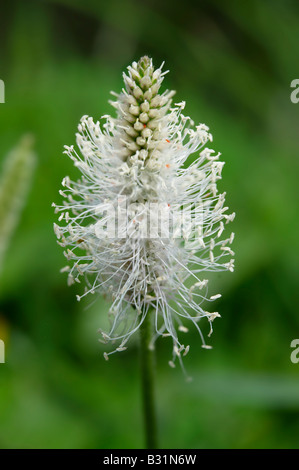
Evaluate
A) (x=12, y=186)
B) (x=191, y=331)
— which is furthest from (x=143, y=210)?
(x=191, y=331)

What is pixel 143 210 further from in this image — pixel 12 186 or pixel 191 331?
pixel 191 331

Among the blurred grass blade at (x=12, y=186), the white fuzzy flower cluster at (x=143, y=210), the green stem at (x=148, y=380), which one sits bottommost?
the green stem at (x=148, y=380)

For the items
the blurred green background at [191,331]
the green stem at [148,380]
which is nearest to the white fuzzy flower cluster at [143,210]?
the green stem at [148,380]

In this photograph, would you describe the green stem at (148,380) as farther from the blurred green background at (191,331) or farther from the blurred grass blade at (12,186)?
the blurred grass blade at (12,186)

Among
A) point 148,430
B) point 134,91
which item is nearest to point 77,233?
point 134,91

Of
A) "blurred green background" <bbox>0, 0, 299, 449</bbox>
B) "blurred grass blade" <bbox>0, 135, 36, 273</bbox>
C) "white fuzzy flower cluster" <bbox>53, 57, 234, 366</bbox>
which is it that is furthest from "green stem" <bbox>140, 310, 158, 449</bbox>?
"blurred grass blade" <bbox>0, 135, 36, 273</bbox>

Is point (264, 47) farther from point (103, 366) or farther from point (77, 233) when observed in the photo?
point (77, 233)

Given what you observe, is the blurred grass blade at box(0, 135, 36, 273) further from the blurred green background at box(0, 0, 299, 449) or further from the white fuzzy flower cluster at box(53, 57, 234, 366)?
the blurred green background at box(0, 0, 299, 449)
